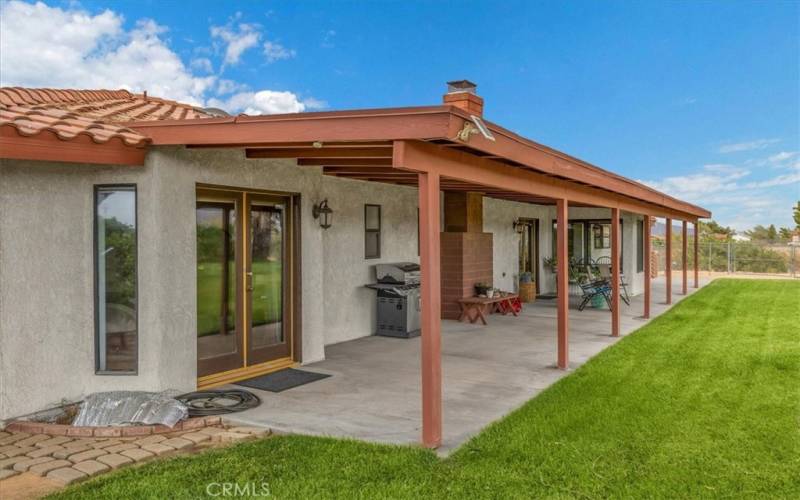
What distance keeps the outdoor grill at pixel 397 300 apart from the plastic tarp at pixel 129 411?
4798 millimetres

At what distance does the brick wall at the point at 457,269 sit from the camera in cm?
1164

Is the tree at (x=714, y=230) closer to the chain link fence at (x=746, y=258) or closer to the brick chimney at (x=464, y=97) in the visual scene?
the chain link fence at (x=746, y=258)

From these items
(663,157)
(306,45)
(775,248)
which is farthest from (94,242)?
(663,157)

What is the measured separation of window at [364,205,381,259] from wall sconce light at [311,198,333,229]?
185cm

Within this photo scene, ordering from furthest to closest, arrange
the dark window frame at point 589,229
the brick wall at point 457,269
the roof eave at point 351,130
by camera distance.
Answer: the dark window frame at point 589,229
the brick wall at point 457,269
the roof eave at point 351,130

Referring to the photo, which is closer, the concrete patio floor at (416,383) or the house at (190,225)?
the house at (190,225)

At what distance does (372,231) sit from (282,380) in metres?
3.88

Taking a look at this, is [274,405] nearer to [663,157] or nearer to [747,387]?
[747,387]

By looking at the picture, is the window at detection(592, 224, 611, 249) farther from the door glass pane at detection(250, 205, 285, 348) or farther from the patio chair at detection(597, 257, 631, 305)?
the door glass pane at detection(250, 205, 285, 348)

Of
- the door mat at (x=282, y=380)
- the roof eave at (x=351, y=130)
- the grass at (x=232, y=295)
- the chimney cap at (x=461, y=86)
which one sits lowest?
the door mat at (x=282, y=380)

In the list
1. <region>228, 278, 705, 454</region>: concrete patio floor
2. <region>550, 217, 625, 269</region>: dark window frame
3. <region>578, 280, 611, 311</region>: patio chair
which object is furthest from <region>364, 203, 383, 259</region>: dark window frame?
<region>550, 217, 625, 269</region>: dark window frame

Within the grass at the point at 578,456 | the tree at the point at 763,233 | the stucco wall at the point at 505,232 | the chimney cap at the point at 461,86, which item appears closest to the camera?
the grass at the point at 578,456

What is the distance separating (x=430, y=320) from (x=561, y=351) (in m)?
3.35

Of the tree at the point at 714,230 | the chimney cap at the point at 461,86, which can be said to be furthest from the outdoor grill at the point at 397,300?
the tree at the point at 714,230
